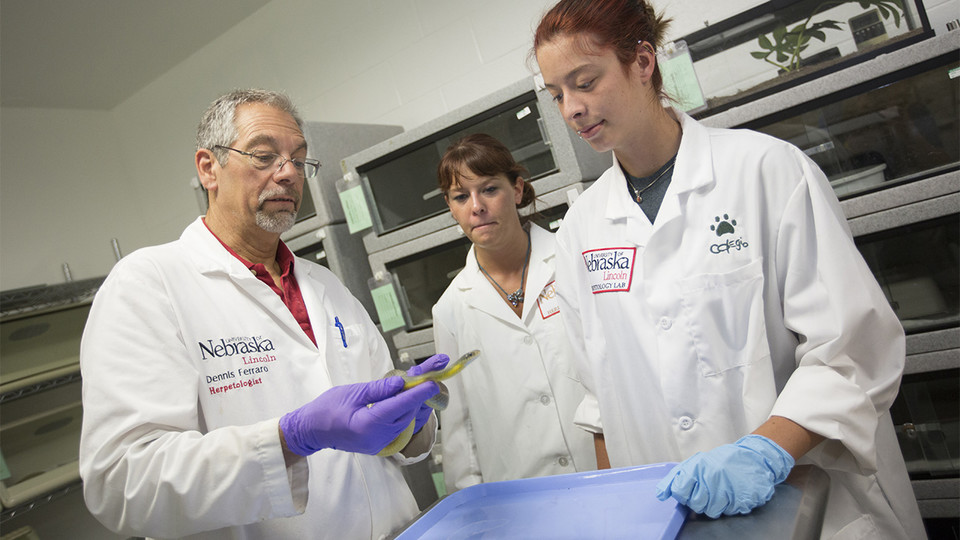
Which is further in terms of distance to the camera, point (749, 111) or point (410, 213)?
point (410, 213)

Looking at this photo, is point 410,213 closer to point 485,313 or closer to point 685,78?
point 485,313

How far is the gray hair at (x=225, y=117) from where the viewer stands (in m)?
1.47

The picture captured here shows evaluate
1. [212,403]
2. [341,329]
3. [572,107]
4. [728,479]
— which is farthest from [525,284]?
[728,479]

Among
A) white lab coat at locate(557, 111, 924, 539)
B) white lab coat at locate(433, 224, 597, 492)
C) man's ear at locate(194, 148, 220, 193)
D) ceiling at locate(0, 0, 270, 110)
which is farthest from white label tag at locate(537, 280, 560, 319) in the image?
ceiling at locate(0, 0, 270, 110)

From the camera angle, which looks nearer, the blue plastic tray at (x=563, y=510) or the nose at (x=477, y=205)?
the blue plastic tray at (x=563, y=510)

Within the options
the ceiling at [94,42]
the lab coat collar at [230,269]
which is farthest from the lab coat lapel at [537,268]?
the ceiling at [94,42]

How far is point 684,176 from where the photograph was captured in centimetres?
120

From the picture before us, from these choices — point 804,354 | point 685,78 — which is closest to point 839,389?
point 804,354

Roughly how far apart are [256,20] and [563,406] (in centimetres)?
256

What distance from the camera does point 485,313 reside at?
1873mm

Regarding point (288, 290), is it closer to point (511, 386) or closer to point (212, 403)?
point (212, 403)

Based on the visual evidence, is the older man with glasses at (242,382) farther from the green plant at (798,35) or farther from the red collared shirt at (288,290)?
the green plant at (798,35)

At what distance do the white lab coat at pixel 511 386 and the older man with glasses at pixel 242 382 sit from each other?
34 centimetres

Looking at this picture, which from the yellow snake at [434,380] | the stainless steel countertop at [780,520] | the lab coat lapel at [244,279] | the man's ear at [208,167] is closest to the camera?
the stainless steel countertop at [780,520]
